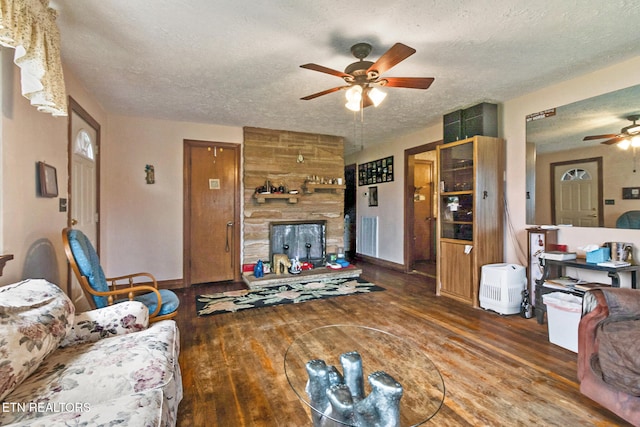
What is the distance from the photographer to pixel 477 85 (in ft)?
10.1

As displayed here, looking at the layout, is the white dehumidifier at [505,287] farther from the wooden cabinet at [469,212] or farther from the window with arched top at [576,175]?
the window with arched top at [576,175]

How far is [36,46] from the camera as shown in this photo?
1.63 m

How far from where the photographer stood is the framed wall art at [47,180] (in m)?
2.09

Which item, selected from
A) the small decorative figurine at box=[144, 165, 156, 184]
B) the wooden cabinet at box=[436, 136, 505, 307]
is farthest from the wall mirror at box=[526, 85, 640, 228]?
the small decorative figurine at box=[144, 165, 156, 184]

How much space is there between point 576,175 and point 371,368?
2.85 meters

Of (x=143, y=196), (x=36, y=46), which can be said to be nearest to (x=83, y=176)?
(x=143, y=196)

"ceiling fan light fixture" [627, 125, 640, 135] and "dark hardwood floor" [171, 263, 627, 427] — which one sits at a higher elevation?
"ceiling fan light fixture" [627, 125, 640, 135]

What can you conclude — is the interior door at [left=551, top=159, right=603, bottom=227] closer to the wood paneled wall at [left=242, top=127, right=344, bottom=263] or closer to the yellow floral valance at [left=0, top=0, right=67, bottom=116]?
the wood paneled wall at [left=242, top=127, right=344, bottom=263]

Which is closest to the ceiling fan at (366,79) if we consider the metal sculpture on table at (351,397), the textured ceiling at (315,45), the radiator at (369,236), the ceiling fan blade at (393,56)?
the ceiling fan blade at (393,56)

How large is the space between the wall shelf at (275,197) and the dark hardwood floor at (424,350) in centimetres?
177

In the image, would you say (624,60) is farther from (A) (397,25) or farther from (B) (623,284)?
(A) (397,25)

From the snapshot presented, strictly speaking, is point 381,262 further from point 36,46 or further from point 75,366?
point 36,46

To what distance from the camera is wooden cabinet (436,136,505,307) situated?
3.43m

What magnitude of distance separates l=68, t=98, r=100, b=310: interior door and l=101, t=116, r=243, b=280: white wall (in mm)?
284
